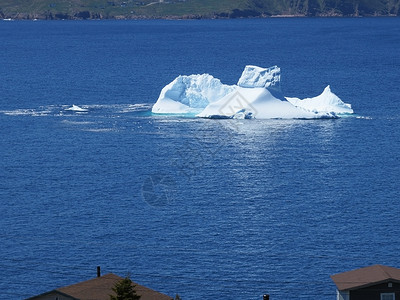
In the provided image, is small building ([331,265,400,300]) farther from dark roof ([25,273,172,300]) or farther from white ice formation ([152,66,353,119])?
white ice formation ([152,66,353,119])

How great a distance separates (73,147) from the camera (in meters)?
125

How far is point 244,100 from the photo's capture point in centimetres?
13562

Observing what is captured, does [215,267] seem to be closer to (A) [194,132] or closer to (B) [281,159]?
(B) [281,159]

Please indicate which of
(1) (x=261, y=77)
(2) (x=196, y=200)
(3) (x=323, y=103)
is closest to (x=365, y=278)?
(2) (x=196, y=200)

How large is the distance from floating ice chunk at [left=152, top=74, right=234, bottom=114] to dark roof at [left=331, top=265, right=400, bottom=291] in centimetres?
8027

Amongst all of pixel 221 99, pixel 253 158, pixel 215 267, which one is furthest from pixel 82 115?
pixel 215 267

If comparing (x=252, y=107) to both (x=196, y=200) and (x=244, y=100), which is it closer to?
(x=244, y=100)

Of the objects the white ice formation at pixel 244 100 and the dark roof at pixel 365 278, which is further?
the white ice formation at pixel 244 100

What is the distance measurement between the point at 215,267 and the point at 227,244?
6.10m

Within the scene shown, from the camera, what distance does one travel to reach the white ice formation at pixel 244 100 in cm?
13412

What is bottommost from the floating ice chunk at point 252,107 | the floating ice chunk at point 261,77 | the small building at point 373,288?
the small building at point 373,288

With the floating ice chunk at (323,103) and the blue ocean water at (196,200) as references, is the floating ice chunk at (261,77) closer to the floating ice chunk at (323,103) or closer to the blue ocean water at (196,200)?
the blue ocean water at (196,200)

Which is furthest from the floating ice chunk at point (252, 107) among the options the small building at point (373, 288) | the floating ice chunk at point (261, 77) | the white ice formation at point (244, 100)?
the small building at point (373, 288)

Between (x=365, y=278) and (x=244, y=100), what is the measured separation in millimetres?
78949
